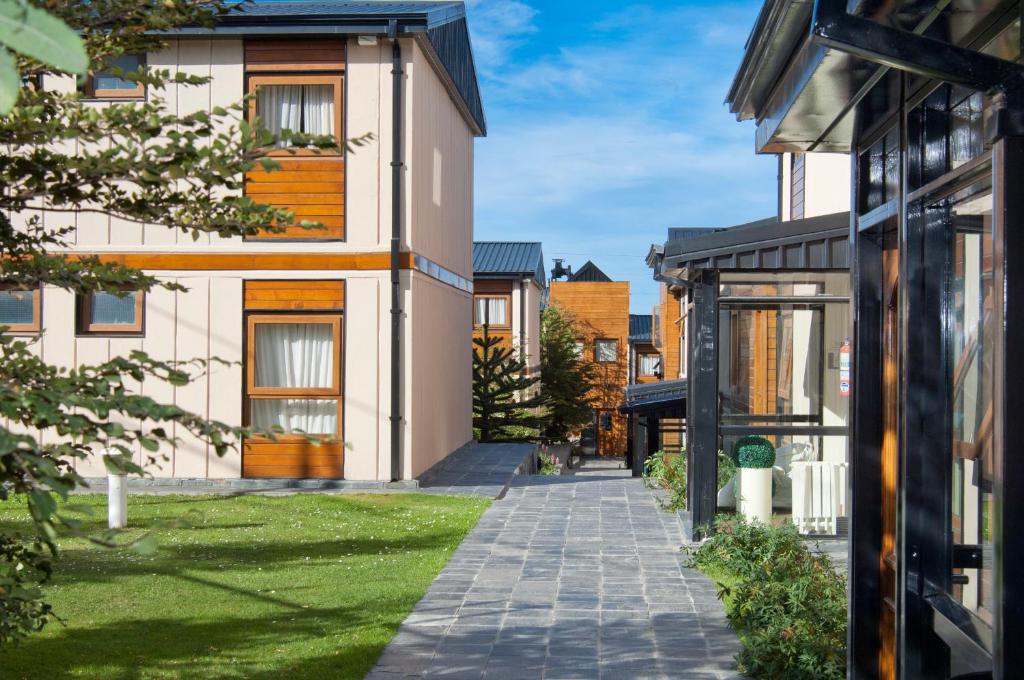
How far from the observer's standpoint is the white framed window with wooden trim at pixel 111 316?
14.8m

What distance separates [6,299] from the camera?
48.5 ft

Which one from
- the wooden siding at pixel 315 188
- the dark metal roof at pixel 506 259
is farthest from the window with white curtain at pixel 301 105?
the dark metal roof at pixel 506 259

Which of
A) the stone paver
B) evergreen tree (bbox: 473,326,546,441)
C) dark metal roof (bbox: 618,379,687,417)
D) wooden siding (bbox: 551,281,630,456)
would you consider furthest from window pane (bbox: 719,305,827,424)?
wooden siding (bbox: 551,281,630,456)

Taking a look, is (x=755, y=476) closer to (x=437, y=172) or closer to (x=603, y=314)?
(x=437, y=172)

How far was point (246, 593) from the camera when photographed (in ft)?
26.8

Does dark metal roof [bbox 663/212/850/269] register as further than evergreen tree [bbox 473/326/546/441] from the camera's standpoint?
No

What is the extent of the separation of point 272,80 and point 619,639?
9978mm

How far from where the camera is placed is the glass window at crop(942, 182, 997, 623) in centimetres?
333

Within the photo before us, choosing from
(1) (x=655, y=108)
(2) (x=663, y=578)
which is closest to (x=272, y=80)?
(1) (x=655, y=108)

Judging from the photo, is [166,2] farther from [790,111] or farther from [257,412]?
[257,412]

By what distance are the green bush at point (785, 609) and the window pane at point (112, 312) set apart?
31.0 feet

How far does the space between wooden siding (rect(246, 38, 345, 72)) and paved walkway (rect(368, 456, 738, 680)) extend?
21.1ft

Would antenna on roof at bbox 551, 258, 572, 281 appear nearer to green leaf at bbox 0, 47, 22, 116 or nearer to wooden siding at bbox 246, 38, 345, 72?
wooden siding at bbox 246, 38, 345, 72

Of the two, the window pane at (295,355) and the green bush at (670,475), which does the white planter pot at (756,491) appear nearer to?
the green bush at (670,475)
